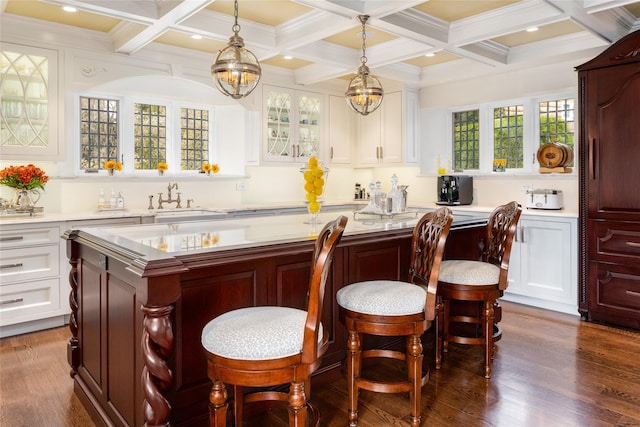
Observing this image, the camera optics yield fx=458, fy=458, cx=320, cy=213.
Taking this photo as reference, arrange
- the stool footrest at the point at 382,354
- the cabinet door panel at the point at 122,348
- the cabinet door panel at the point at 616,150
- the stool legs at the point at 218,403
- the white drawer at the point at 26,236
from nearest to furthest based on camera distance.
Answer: the stool legs at the point at 218,403 < the cabinet door panel at the point at 122,348 < the stool footrest at the point at 382,354 < the white drawer at the point at 26,236 < the cabinet door panel at the point at 616,150

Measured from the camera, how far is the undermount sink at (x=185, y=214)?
4.36 m

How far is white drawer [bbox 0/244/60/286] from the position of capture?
3533 millimetres

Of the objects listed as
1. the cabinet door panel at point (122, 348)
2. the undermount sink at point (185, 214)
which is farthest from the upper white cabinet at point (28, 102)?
the cabinet door panel at point (122, 348)

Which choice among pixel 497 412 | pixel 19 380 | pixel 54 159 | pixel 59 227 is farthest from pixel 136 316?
pixel 54 159

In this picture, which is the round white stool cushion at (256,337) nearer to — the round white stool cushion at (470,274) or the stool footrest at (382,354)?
the stool footrest at (382,354)

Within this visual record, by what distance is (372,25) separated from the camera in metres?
3.61

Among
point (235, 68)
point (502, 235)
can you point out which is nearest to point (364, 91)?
point (235, 68)

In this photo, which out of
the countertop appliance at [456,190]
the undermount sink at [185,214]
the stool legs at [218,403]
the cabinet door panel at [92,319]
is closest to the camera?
the stool legs at [218,403]

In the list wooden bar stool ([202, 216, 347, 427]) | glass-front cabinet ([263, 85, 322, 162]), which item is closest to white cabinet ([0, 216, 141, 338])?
glass-front cabinet ([263, 85, 322, 162])

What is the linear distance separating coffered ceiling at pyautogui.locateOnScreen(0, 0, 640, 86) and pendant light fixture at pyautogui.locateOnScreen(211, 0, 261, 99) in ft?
2.83

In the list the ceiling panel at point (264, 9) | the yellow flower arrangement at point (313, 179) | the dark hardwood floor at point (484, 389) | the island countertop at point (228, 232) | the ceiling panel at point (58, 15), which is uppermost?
the ceiling panel at point (264, 9)

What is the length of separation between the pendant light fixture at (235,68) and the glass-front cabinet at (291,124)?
289cm

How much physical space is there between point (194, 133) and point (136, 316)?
12.9 ft

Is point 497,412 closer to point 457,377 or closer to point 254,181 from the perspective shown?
point 457,377
